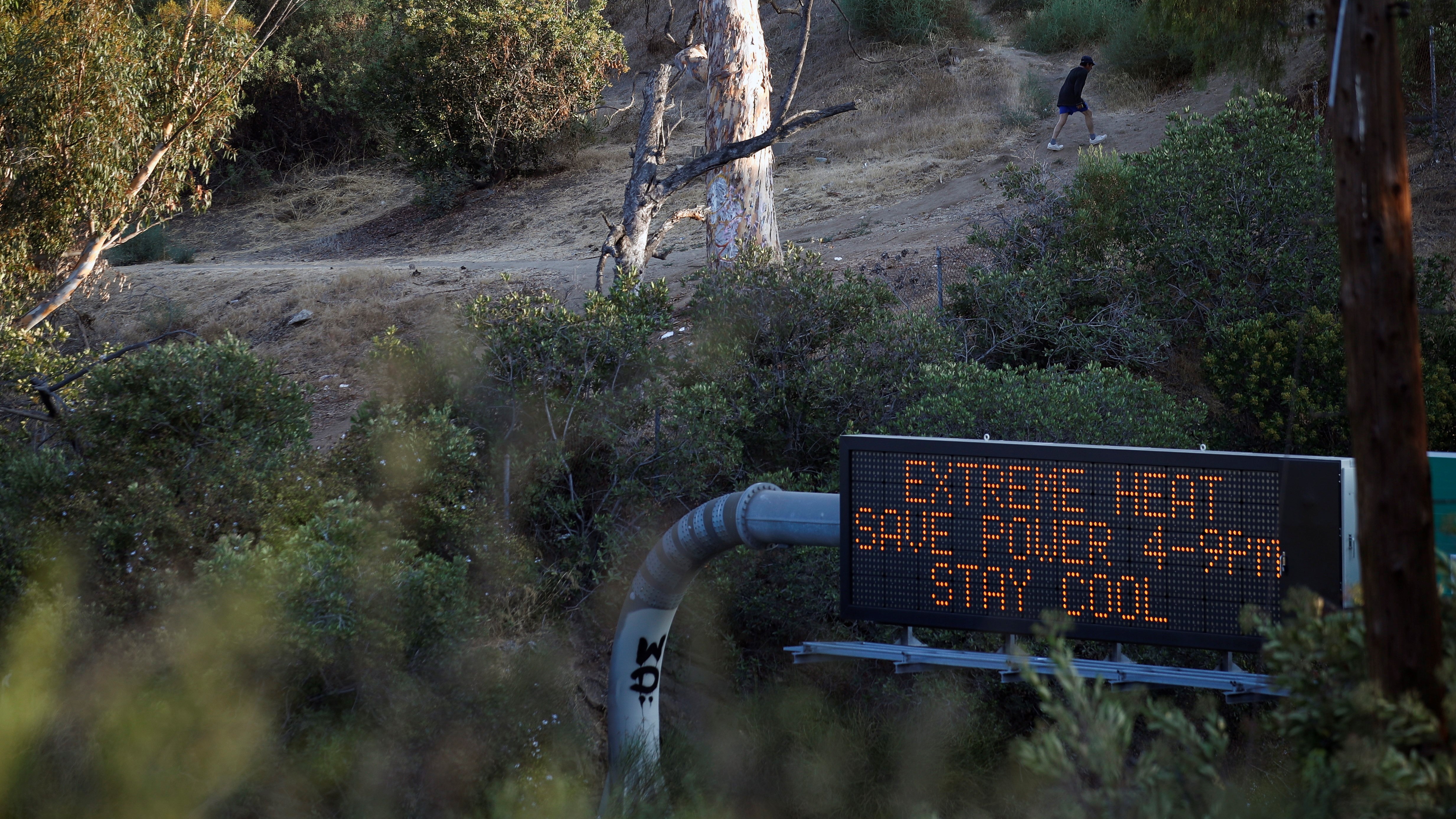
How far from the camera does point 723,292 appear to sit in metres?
10.4

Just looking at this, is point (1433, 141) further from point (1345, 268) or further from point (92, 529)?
point (92, 529)

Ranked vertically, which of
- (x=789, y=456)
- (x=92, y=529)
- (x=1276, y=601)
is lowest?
(x=789, y=456)

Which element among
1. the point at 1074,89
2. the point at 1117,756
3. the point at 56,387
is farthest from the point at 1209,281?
the point at 56,387

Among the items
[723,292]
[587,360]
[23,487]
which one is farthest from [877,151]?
[23,487]

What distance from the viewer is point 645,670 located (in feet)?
18.4

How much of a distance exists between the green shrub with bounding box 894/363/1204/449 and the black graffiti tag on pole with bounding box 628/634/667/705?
135 inches

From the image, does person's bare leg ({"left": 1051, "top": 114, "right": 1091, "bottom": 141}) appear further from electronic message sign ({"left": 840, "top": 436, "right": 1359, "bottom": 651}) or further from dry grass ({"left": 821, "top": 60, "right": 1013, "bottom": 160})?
electronic message sign ({"left": 840, "top": 436, "right": 1359, "bottom": 651})

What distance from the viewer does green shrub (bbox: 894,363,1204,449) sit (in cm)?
802

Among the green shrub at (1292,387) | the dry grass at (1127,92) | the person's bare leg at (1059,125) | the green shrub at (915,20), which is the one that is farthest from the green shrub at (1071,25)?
the green shrub at (1292,387)

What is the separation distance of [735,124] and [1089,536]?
9767 mm

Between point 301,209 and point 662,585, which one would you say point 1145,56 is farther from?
point 662,585

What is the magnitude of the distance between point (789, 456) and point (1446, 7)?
13557 millimetres

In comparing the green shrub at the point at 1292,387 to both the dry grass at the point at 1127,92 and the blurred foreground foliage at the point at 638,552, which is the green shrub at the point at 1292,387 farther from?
the dry grass at the point at 1127,92

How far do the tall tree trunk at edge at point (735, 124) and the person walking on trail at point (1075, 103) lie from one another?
696cm
